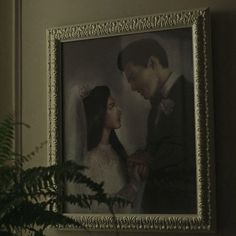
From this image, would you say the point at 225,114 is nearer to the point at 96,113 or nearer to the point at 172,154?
the point at 172,154

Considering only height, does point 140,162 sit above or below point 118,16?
below

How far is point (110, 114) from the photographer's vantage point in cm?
191

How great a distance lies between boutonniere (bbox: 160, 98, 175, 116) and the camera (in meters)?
1.82

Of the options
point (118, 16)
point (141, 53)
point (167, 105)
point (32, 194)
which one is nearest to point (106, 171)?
point (167, 105)

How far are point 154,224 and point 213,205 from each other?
199 millimetres

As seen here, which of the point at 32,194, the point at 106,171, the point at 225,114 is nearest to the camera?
the point at 32,194

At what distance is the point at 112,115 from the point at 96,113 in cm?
6

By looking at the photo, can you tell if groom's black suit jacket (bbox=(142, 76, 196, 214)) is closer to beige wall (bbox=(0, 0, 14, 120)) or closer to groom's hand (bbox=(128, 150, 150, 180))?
groom's hand (bbox=(128, 150, 150, 180))

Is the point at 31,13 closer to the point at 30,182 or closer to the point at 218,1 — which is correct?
the point at 218,1

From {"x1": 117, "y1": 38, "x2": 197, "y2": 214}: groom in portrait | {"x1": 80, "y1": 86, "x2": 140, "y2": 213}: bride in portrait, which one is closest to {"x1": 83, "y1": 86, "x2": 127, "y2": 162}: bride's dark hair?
{"x1": 80, "y1": 86, "x2": 140, "y2": 213}: bride in portrait

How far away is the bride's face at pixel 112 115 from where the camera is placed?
1895mm

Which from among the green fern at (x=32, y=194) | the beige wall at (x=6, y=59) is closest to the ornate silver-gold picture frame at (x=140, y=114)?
the beige wall at (x=6, y=59)

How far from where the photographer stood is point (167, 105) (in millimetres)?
1823

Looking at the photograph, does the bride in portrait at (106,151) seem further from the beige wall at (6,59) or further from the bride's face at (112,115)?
the beige wall at (6,59)
